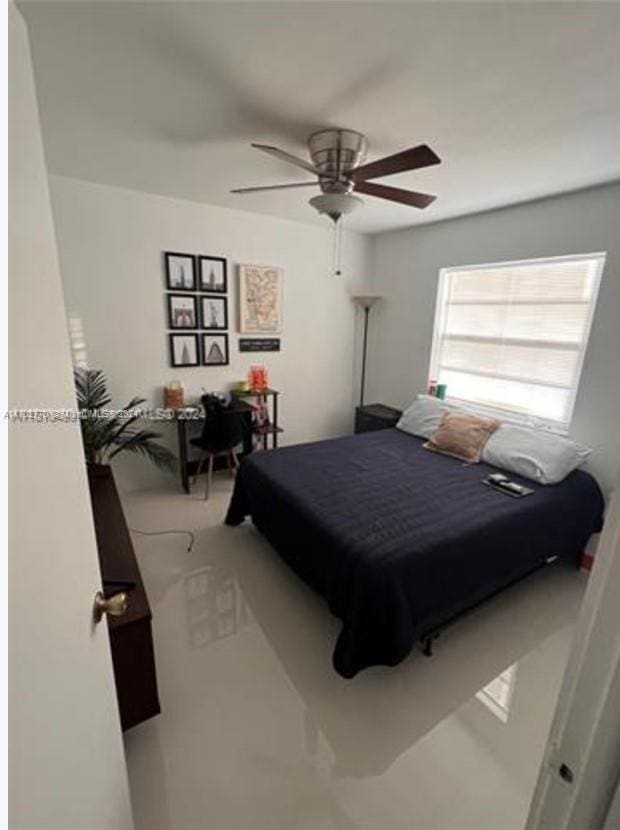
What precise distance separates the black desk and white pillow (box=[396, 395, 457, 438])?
4.63ft

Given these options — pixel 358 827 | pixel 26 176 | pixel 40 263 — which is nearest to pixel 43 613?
pixel 40 263

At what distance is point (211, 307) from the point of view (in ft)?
A: 11.1

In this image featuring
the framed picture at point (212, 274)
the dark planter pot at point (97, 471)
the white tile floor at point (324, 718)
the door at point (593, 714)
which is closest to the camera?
the door at point (593, 714)

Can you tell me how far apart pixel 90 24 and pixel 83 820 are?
2086 mm

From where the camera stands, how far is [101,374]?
9.93 feet

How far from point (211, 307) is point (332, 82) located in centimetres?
219

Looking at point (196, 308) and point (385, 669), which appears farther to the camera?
point (196, 308)

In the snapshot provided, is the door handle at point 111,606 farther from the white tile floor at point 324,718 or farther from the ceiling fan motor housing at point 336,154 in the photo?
the ceiling fan motor housing at point 336,154

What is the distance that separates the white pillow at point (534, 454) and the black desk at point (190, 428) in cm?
200

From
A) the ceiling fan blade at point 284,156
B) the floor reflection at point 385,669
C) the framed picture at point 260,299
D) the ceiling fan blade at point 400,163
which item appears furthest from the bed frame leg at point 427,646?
the framed picture at point 260,299

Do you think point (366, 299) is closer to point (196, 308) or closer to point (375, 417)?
point (375, 417)

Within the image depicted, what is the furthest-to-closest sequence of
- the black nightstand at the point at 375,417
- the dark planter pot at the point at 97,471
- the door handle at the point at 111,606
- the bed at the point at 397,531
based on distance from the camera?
the black nightstand at the point at 375,417 → the dark planter pot at the point at 97,471 → the bed at the point at 397,531 → the door handle at the point at 111,606

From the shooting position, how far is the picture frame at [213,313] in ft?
11.0

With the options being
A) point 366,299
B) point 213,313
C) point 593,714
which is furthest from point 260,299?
point 593,714
